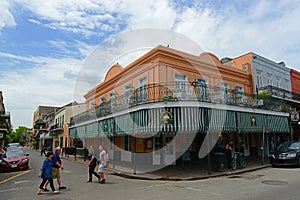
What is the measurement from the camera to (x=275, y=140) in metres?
20.4

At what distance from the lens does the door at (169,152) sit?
49.9 feet

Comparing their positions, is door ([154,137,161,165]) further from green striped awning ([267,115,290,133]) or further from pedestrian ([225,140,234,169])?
green striped awning ([267,115,290,133])

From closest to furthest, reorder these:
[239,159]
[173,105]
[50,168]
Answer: [50,168], [173,105], [239,159]

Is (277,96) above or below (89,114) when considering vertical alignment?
above

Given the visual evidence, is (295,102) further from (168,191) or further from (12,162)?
(12,162)

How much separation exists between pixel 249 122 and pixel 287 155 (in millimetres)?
2695

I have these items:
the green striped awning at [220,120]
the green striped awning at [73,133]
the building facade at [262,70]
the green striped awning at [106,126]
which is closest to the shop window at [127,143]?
the green striped awning at [106,126]

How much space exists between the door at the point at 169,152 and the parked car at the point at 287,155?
6.00m

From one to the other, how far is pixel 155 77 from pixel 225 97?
4500 millimetres

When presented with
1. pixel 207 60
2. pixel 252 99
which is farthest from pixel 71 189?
pixel 207 60

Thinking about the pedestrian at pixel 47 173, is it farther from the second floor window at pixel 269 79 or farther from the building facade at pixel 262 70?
the second floor window at pixel 269 79

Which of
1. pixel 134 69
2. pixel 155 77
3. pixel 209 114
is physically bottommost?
pixel 209 114

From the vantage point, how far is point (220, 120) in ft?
40.4

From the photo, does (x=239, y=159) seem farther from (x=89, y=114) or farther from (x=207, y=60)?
(x=89, y=114)
